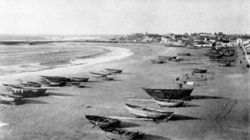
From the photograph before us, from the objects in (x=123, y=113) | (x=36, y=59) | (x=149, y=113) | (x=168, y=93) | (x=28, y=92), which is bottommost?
(x=36, y=59)

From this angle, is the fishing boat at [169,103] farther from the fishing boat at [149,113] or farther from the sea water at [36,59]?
the sea water at [36,59]

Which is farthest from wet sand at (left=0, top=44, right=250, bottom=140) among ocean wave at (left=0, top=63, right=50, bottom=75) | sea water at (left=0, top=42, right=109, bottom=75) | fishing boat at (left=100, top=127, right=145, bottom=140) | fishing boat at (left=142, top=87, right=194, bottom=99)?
sea water at (left=0, top=42, right=109, bottom=75)

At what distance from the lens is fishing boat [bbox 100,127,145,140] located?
1689 cm

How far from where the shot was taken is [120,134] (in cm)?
1711

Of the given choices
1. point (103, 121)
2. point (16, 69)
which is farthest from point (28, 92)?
point (16, 69)

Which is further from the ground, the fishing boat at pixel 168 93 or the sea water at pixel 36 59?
the fishing boat at pixel 168 93

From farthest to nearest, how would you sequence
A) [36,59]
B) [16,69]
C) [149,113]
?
[36,59] → [16,69] → [149,113]

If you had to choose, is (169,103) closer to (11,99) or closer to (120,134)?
Answer: (120,134)

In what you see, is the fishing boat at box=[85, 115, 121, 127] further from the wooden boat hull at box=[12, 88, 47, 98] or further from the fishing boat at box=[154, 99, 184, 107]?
the wooden boat hull at box=[12, 88, 47, 98]

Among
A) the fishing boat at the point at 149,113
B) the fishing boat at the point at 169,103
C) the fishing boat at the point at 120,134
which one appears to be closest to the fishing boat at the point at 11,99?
the fishing boat at the point at 149,113

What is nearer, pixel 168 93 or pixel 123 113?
pixel 123 113

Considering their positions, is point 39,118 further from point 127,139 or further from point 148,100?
point 148,100

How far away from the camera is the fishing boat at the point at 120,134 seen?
16.9 m

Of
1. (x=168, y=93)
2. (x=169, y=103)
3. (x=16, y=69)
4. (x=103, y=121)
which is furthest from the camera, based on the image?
(x=16, y=69)
